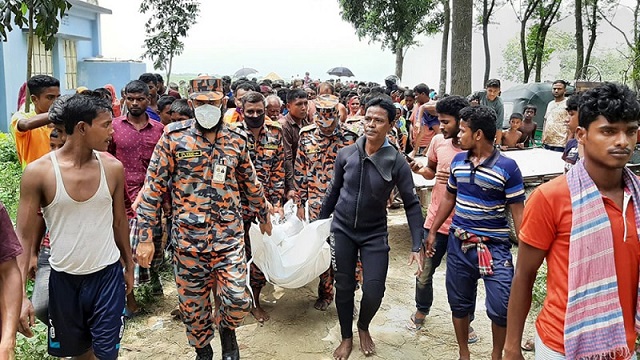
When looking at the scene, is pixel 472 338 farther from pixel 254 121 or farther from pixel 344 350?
pixel 254 121

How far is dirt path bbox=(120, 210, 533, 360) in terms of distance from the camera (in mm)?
4176

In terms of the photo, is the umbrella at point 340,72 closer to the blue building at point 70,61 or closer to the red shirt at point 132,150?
the blue building at point 70,61

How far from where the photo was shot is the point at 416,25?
71.5 feet

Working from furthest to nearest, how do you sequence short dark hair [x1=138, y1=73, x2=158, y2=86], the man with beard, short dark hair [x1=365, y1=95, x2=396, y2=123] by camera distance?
1. the man with beard
2. short dark hair [x1=138, y1=73, x2=158, y2=86]
3. short dark hair [x1=365, y1=95, x2=396, y2=123]

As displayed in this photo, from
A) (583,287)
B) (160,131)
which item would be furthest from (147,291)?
(583,287)

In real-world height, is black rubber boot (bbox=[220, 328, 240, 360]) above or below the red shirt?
below

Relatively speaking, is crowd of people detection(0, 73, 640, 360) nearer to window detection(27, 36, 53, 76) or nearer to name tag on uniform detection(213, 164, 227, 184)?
name tag on uniform detection(213, 164, 227, 184)

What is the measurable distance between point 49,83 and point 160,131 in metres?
0.97

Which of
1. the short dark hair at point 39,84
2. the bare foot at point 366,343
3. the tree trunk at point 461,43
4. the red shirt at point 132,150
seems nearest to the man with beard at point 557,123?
the tree trunk at point 461,43

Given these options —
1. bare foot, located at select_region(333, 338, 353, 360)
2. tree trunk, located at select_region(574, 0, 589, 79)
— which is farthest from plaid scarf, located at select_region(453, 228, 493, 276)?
tree trunk, located at select_region(574, 0, 589, 79)

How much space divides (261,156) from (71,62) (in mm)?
14938

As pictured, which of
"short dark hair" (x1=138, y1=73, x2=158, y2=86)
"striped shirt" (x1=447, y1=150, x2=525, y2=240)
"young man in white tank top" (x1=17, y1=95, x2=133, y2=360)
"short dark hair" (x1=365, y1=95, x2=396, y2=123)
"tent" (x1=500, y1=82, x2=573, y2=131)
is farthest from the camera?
"tent" (x1=500, y1=82, x2=573, y2=131)

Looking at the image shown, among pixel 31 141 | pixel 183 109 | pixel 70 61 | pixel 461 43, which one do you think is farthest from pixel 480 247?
pixel 70 61

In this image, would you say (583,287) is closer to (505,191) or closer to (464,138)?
(505,191)
